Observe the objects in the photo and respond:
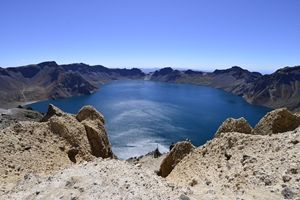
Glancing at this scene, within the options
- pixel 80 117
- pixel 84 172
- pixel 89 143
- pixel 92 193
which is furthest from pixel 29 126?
pixel 92 193

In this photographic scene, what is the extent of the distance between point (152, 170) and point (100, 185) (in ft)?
24.9

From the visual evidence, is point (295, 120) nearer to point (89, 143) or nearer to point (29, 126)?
point (89, 143)

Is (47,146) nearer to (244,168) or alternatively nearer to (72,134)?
(72,134)

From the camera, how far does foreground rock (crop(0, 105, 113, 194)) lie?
3028 centimetres

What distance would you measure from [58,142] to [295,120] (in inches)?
911

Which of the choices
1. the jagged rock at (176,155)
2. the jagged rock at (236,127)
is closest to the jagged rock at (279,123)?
the jagged rock at (236,127)

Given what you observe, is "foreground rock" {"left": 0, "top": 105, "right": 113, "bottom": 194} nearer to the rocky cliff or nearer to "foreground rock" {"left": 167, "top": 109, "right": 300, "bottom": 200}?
the rocky cliff

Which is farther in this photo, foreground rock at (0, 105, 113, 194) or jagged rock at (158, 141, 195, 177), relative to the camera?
jagged rock at (158, 141, 195, 177)

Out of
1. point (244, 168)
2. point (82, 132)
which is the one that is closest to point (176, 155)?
point (82, 132)

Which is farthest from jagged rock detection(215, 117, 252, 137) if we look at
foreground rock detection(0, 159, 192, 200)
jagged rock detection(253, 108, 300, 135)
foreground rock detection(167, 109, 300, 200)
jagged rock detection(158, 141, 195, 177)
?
foreground rock detection(0, 159, 192, 200)

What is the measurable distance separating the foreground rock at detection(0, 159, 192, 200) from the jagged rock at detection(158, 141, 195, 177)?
418 inches

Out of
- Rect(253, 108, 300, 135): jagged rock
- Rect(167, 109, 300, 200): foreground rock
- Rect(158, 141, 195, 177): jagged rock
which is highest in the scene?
Rect(253, 108, 300, 135): jagged rock

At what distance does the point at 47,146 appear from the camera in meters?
34.8

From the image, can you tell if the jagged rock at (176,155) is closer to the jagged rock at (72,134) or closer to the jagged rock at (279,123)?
the jagged rock at (279,123)
